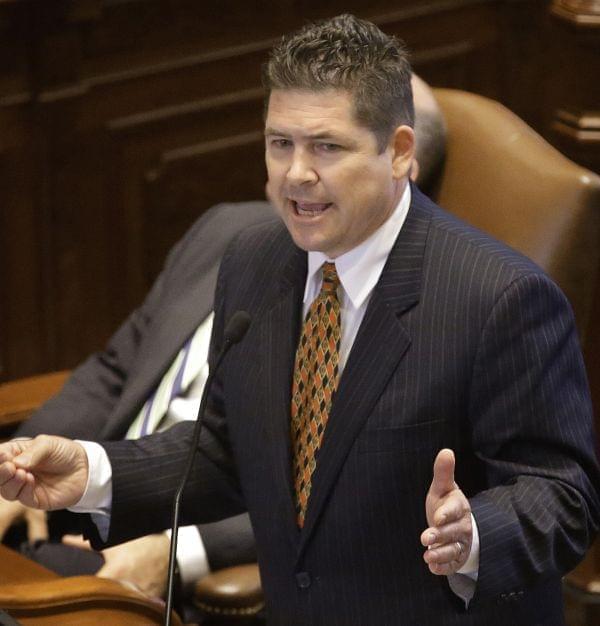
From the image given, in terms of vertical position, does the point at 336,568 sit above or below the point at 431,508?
below

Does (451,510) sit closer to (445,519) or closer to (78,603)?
(445,519)

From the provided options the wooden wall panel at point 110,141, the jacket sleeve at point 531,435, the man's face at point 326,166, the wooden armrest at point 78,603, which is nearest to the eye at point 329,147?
the man's face at point 326,166

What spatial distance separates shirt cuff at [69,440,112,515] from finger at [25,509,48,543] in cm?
61

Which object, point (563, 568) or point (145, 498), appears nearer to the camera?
point (563, 568)

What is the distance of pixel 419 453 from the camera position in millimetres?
1661

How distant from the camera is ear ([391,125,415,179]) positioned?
66.0 inches

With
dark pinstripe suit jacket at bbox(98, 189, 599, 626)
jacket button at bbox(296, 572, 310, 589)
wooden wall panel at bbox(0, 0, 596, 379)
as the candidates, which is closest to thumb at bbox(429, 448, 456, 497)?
dark pinstripe suit jacket at bbox(98, 189, 599, 626)

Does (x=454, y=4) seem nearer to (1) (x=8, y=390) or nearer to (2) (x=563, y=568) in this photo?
(1) (x=8, y=390)

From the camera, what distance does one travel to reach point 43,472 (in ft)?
5.69

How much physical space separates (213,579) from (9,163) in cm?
142

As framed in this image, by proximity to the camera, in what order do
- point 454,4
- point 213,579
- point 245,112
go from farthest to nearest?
1. point 454,4
2. point 245,112
3. point 213,579

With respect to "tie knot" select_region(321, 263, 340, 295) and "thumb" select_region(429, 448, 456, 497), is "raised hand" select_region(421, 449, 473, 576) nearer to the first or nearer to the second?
"thumb" select_region(429, 448, 456, 497)

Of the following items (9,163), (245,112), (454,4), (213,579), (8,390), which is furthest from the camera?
(454,4)

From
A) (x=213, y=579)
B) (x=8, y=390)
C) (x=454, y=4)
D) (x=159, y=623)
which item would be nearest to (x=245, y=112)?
(x=454, y=4)
